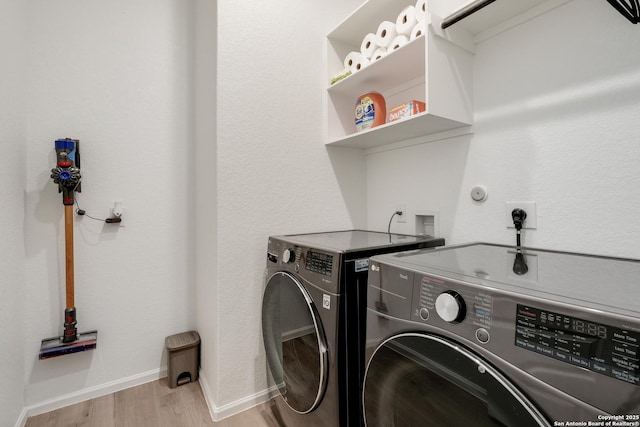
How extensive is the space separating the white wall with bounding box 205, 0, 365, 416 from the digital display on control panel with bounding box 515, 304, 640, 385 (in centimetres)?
125

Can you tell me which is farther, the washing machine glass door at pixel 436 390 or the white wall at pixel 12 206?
the white wall at pixel 12 206

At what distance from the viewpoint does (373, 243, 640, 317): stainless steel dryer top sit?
20.7 inches

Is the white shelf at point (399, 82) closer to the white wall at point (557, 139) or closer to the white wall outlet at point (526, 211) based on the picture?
the white wall at point (557, 139)

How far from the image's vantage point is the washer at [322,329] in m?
1.01

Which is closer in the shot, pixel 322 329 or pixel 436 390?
pixel 436 390

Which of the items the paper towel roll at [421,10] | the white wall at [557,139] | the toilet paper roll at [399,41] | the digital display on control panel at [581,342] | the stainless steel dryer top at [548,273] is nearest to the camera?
the digital display on control panel at [581,342]

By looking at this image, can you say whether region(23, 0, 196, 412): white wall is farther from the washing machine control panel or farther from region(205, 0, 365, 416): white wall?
the washing machine control panel

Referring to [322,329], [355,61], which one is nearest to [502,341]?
[322,329]

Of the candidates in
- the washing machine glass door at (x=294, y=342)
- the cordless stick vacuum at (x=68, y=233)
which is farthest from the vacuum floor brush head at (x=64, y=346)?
the washing machine glass door at (x=294, y=342)

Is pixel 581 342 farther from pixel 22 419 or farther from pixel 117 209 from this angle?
pixel 22 419

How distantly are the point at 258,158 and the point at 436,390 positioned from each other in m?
1.29

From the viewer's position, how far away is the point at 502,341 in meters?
0.55

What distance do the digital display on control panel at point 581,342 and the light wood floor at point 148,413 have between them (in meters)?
1.36

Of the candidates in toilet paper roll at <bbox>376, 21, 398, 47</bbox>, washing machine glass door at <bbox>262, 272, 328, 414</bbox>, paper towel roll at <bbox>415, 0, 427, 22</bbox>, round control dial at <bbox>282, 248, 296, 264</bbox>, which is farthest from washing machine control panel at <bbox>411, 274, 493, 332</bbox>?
toilet paper roll at <bbox>376, 21, 398, 47</bbox>
